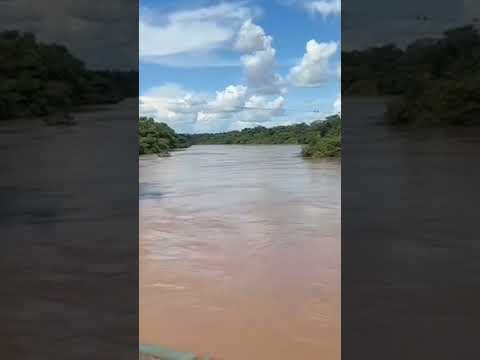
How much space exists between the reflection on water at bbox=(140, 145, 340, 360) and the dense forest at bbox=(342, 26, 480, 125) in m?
1.39

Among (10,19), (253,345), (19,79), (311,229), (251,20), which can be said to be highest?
(251,20)

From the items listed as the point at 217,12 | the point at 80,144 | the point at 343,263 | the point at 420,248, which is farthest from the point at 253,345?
the point at 217,12

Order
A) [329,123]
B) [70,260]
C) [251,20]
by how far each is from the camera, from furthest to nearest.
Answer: [329,123] < [251,20] < [70,260]

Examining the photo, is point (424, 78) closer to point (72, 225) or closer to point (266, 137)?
point (72, 225)

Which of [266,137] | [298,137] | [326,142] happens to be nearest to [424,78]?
[326,142]

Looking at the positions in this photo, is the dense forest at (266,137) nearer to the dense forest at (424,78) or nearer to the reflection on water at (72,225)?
the reflection on water at (72,225)

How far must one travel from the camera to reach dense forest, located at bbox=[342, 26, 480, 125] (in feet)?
9.22

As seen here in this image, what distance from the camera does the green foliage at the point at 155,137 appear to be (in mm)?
7129

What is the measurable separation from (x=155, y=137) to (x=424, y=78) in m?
4.74

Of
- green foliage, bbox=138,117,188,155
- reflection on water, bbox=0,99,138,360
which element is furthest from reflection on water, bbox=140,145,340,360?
reflection on water, bbox=0,99,138,360

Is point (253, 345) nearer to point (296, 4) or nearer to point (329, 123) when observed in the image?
point (296, 4)

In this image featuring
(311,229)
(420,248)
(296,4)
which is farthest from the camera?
(296,4)

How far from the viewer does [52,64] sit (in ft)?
10.9

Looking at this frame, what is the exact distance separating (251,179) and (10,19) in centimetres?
401
